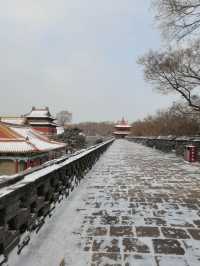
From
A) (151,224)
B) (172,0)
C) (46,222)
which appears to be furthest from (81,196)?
(172,0)

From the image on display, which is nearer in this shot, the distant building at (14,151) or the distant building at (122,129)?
the distant building at (14,151)

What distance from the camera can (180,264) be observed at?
9.67 ft

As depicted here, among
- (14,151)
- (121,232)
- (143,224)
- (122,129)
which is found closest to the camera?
(121,232)

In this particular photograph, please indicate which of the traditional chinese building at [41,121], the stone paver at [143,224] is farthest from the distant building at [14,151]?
the traditional chinese building at [41,121]

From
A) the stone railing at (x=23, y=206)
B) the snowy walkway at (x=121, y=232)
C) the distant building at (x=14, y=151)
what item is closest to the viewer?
the stone railing at (x=23, y=206)

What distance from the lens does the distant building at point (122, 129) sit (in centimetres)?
9288

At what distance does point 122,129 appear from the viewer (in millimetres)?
94062

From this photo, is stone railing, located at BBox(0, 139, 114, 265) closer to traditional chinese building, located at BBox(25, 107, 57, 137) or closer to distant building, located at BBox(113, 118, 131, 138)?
traditional chinese building, located at BBox(25, 107, 57, 137)

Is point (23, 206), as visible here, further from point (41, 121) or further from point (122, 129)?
point (122, 129)

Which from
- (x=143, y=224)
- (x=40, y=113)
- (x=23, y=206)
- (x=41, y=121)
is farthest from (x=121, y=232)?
(x=40, y=113)

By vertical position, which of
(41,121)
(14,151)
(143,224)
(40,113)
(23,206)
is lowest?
(14,151)

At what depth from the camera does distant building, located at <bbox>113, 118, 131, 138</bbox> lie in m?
92.9

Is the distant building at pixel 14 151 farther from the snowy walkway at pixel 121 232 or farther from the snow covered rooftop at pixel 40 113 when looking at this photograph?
the snow covered rooftop at pixel 40 113

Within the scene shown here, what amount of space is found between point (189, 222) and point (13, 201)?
3.04 m
